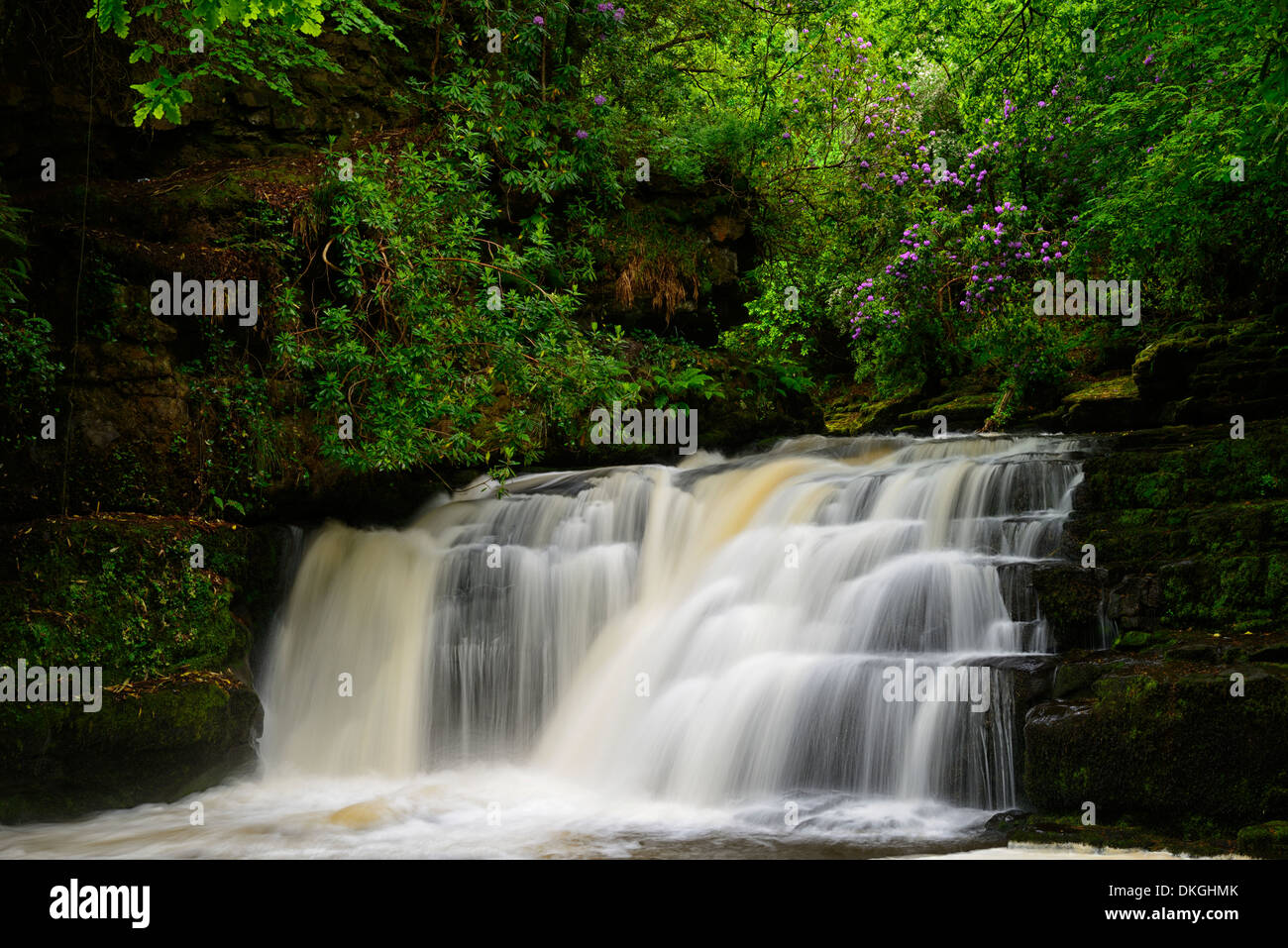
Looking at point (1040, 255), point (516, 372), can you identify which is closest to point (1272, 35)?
point (516, 372)

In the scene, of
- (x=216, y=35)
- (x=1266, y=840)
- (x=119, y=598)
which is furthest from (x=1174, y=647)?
(x=216, y=35)

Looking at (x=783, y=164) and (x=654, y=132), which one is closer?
(x=654, y=132)

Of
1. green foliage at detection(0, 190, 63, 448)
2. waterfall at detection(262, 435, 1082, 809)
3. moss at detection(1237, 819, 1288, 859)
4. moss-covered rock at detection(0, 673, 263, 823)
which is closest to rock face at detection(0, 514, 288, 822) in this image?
moss-covered rock at detection(0, 673, 263, 823)

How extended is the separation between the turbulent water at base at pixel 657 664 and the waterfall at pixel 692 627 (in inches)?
0.8

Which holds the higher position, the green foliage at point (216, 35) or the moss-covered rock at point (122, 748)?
the green foliage at point (216, 35)

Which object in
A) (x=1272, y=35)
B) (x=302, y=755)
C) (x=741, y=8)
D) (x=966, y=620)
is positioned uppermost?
(x=741, y=8)

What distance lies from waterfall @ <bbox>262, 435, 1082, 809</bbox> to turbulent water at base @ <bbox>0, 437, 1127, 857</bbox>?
2 centimetres

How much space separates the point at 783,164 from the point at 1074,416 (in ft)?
20.6

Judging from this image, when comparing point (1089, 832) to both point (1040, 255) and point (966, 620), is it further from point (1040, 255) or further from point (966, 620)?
point (1040, 255)

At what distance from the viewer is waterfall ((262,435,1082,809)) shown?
648 cm

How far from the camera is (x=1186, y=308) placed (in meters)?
11.5

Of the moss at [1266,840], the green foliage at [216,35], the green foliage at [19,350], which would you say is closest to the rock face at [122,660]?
the green foliage at [19,350]

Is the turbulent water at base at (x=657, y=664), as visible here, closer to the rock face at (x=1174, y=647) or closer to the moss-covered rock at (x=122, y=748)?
the moss-covered rock at (x=122, y=748)

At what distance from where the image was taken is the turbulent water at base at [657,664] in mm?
6047
